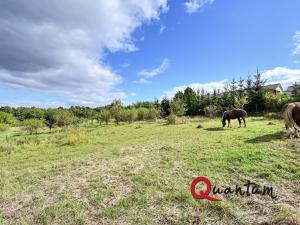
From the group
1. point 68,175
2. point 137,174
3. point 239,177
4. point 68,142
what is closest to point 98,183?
point 137,174

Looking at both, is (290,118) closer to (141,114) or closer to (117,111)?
(117,111)

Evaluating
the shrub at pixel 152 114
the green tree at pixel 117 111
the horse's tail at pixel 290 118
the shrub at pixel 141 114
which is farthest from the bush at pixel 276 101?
the green tree at pixel 117 111

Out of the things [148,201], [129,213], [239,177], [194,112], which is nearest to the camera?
[129,213]

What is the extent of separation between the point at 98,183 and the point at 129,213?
5.98 feet

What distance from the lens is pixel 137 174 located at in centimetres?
616

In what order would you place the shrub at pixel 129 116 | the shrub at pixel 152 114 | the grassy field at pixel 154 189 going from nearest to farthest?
the grassy field at pixel 154 189 → the shrub at pixel 129 116 → the shrub at pixel 152 114

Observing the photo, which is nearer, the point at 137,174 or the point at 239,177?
the point at 239,177

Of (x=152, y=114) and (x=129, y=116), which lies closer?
(x=129, y=116)

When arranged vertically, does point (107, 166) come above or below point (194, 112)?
below

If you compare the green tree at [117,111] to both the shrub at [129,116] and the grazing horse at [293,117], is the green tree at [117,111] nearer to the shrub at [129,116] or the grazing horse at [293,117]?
the shrub at [129,116]

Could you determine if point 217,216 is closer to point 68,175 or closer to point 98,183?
point 98,183

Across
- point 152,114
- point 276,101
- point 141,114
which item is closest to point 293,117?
point 276,101

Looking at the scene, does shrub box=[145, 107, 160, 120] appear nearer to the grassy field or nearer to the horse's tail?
the horse's tail

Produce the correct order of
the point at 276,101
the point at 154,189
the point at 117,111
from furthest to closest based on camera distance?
1. the point at 117,111
2. the point at 276,101
3. the point at 154,189
